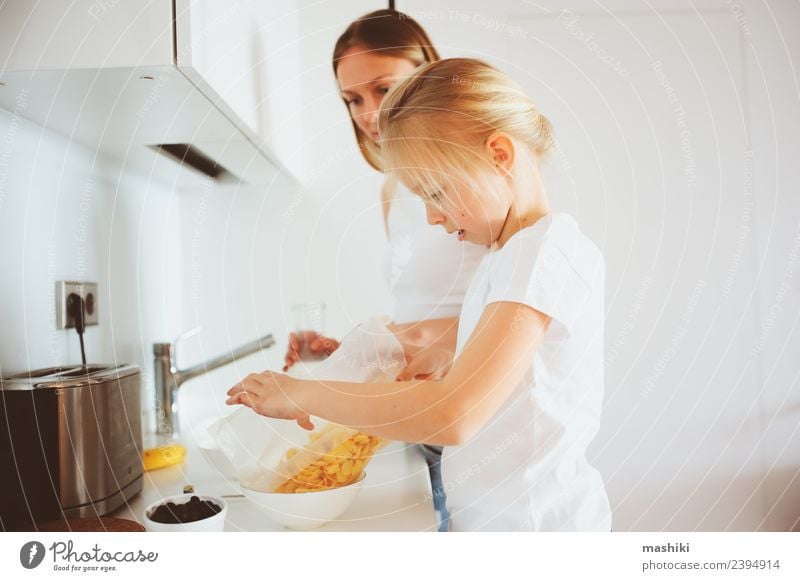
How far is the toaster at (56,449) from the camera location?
49cm

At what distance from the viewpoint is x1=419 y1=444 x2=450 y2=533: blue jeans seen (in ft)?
1.83

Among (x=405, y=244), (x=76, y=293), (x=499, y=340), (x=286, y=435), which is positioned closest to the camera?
(x=499, y=340)

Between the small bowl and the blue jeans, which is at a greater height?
the small bowl

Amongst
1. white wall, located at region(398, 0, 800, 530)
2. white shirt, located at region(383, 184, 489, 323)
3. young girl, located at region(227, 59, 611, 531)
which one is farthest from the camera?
white shirt, located at region(383, 184, 489, 323)

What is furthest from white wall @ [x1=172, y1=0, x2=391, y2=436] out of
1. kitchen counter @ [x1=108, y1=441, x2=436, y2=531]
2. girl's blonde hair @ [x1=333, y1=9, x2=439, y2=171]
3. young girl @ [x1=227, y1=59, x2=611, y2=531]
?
young girl @ [x1=227, y1=59, x2=611, y2=531]

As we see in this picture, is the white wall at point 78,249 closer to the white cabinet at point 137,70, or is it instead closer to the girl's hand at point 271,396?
the white cabinet at point 137,70

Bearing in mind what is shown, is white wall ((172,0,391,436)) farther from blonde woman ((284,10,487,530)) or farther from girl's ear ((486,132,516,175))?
girl's ear ((486,132,516,175))

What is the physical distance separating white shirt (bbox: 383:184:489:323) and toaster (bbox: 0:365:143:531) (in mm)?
351

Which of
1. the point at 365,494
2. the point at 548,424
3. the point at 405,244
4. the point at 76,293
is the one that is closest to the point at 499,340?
the point at 548,424

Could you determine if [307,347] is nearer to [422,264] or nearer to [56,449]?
[422,264]

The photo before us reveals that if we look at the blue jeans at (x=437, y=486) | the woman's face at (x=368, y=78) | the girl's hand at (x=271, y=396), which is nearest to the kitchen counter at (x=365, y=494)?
the blue jeans at (x=437, y=486)

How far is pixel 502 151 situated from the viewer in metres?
0.48

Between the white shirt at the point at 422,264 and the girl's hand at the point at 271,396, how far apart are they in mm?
278
